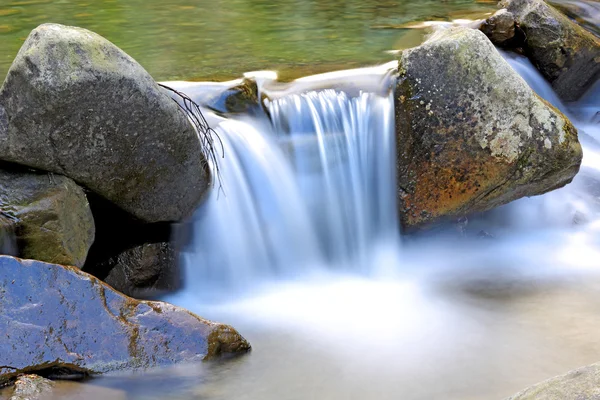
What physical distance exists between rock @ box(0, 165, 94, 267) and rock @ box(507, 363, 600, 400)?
298cm

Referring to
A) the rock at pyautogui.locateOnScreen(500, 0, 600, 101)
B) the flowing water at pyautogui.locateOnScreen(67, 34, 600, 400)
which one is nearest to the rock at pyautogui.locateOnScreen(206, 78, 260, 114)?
the flowing water at pyautogui.locateOnScreen(67, 34, 600, 400)

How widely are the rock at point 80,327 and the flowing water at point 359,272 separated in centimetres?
14

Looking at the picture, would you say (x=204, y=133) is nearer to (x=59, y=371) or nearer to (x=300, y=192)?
(x=300, y=192)

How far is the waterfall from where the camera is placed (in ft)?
18.0

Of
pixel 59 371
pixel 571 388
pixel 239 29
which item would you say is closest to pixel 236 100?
pixel 59 371

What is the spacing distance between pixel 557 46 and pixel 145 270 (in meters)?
4.86

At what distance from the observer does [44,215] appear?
14.5 ft

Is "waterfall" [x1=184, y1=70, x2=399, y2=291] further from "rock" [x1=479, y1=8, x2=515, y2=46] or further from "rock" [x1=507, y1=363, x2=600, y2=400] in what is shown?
"rock" [x1=507, y1=363, x2=600, y2=400]

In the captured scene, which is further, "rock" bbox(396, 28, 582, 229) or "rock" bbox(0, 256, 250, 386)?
"rock" bbox(396, 28, 582, 229)

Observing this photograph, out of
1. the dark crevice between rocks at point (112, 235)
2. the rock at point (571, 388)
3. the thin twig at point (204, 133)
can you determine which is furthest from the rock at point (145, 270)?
the rock at point (571, 388)

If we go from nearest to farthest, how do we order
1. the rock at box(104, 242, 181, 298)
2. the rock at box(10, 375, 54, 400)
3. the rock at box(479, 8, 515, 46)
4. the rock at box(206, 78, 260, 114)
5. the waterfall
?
the rock at box(10, 375, 54, 400), the rock at box(104, 242, 181, 298), the waterfall, the rock at box(206, 78, 260, 114), the rock at box(479, 8, 515, 46)

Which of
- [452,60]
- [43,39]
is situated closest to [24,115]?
[43,39]

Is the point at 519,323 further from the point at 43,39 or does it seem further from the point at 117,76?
the point at 43,39

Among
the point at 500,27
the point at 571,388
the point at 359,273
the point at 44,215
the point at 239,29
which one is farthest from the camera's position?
the point at 239,29
